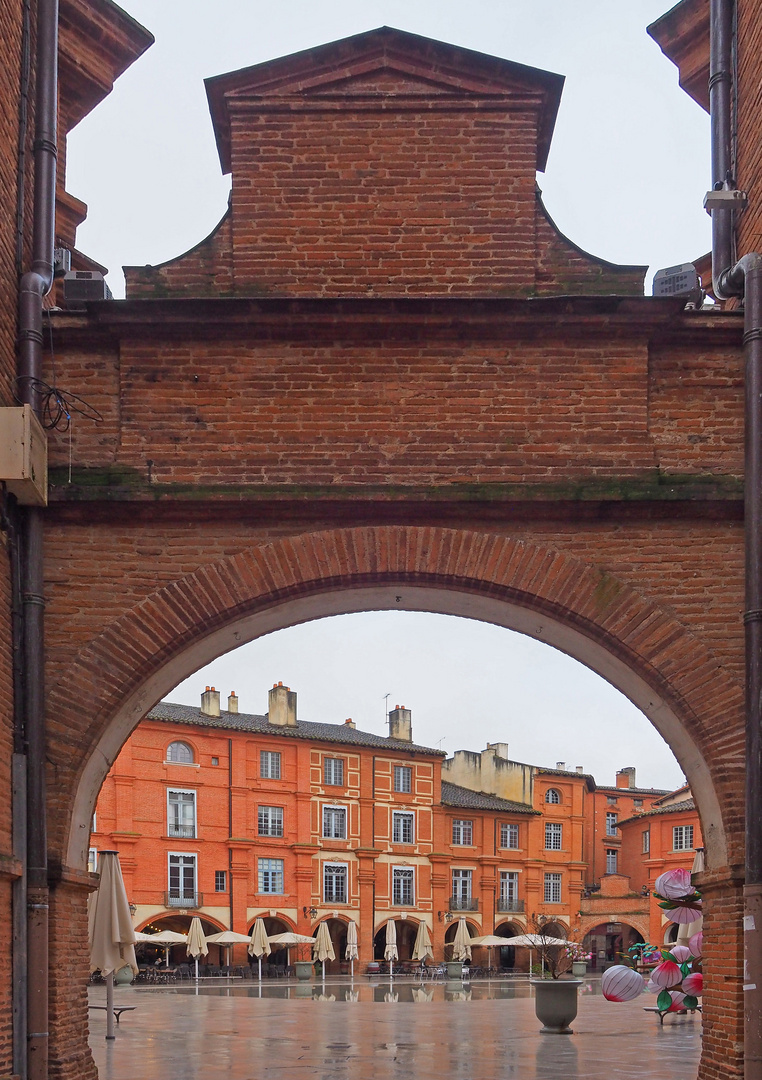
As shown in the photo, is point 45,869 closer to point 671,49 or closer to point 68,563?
point 68,563

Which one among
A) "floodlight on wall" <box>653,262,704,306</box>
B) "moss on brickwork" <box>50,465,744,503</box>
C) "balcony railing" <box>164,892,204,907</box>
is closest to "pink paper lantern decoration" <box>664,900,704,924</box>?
"moss on brickwork" <box>50,465,744,503</box>

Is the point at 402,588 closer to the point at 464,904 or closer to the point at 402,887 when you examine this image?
the point at 402,887

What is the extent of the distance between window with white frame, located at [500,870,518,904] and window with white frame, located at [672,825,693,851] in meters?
7.56

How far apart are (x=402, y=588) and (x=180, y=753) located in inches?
1625

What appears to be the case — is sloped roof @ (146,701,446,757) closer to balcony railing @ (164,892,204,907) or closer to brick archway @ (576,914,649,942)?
balcony railing @ (164,892,204,907)

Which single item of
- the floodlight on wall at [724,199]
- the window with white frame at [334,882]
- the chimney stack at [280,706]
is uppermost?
the floodlight on wall at [724,199]

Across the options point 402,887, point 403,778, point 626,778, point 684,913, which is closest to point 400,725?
point 403,778

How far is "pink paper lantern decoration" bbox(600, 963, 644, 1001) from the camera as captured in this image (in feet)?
50.5

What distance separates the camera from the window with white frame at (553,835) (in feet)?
212

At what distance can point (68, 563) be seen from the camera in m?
10.3

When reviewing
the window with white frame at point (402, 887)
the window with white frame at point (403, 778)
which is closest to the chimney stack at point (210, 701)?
the window with white frame at point (403, 778)

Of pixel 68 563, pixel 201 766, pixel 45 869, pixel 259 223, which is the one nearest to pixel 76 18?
pixel 259 223

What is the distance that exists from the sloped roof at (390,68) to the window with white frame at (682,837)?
1990 inches

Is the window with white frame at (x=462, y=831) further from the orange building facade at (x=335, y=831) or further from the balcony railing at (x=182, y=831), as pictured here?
the balcony railing at (x=182, y=831)
